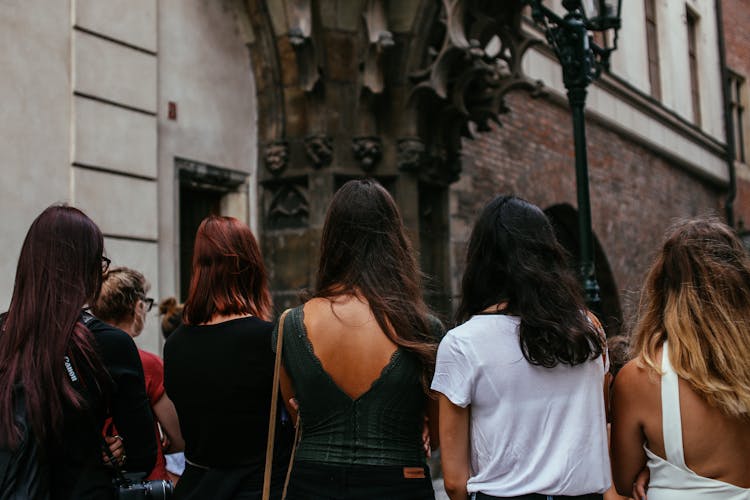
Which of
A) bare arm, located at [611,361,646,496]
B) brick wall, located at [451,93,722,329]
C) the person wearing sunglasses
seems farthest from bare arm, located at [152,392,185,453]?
brick wall, located at [451,93,722,329]

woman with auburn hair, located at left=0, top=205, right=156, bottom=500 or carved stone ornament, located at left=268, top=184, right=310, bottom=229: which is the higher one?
carved stone ornament, located at left=268, top=184, right=310, bottom=229

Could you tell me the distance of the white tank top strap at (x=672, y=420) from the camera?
2.44 metres

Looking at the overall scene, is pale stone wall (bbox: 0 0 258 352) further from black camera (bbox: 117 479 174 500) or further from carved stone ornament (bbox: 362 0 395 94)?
black camera (bbox: 117 479 174 500)

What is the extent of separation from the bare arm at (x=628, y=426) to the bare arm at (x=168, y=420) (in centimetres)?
173

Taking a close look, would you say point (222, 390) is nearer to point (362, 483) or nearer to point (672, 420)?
point (362, 483)

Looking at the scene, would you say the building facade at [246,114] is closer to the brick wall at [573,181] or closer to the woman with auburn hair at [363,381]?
the brick wall at [573,181]

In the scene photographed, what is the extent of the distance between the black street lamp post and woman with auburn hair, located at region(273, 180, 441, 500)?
11.6 feet

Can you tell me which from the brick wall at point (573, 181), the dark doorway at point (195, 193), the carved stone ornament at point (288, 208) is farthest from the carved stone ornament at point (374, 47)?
the brick wall at point (573, 181)

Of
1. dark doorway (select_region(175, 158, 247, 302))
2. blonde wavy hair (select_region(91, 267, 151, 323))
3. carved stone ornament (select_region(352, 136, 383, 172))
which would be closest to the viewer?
blonde wavy hair (select_region(91, 267, 151, 323))

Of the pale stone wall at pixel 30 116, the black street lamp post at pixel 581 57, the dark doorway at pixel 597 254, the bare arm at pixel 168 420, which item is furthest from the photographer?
the dark doorway at pixel 597 254

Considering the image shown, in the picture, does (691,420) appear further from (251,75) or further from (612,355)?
(251,75)

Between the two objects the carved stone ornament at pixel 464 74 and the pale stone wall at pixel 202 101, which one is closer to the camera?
the pale stone wall at pixel 202 101

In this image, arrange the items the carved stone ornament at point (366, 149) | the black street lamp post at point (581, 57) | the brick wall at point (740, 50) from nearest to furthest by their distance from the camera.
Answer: the black street lamp post at point (581, 57), the carved stone ornament at point (366, 149), the brick wall at point (740, 50)

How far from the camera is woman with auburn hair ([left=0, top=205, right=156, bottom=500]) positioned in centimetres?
244
